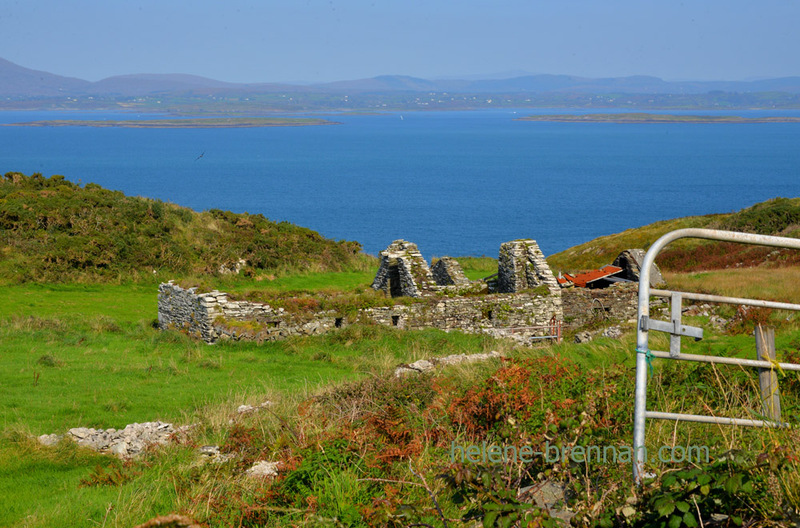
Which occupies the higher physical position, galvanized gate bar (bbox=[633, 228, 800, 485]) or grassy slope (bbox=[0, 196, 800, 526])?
galvanized gate bar (bbox=[633, 228, 800, 485])

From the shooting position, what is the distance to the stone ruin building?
64.2 feet

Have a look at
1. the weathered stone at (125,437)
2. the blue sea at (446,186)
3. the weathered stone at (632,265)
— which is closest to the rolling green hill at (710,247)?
the weathered stone at (632,265)

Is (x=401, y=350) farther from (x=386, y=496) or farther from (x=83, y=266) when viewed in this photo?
(x=83, y=266)

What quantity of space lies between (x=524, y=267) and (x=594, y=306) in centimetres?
248

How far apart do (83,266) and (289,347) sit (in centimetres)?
1569

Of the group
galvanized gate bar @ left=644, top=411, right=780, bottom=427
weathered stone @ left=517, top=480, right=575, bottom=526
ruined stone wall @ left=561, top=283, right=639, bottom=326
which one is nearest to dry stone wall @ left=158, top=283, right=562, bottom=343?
ruined stone wall @ left=561, top=283, right=639, bottom=326

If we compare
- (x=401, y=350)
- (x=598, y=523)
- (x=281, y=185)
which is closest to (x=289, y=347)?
(x=401, y=350)

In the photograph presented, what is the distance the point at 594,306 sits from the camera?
21.4m

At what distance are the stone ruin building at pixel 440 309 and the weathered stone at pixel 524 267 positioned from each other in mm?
31

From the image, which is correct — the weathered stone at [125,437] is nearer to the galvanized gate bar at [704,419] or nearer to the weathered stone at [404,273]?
the galvanized gate bar at [704,419]

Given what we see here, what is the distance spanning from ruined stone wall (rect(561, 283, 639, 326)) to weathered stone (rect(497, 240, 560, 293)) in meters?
0.83

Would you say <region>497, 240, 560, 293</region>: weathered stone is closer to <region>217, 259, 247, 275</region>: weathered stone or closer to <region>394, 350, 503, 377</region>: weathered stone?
<region>394, 350, 503, 377</region>: weathered stone

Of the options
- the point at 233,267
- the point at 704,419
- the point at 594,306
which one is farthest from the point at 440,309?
the point at 704,419

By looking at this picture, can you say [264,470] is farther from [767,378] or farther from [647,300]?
[767,378]
